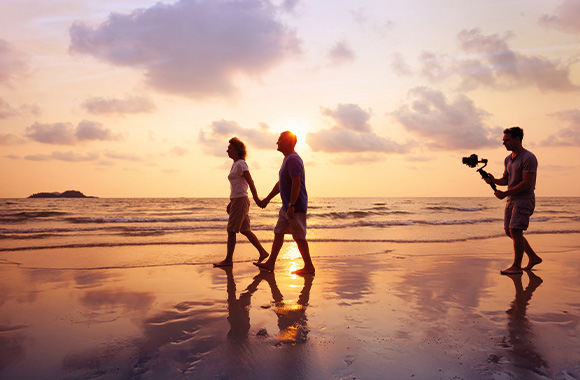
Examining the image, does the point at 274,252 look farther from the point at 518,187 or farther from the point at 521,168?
the point at 521,168

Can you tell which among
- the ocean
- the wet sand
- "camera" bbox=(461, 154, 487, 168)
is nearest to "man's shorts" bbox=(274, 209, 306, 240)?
the wet sand

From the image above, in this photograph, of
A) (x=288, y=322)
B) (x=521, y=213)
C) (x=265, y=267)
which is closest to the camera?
(x=288, y=322)

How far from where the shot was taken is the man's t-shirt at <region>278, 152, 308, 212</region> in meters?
5.39

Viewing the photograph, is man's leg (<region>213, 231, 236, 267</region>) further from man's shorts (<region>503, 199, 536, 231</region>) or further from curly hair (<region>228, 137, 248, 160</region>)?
man's shorts (<region>503, 199, 536, 231</region>)

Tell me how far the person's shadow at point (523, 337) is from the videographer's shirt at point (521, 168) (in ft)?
4.72

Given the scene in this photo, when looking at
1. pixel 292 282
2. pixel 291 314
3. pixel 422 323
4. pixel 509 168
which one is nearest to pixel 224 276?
pixel 292 282

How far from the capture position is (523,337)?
3.04 m

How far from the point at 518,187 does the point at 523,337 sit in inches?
119

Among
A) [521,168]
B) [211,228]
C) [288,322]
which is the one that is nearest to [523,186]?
[521,168]

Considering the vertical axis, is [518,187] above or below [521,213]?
above

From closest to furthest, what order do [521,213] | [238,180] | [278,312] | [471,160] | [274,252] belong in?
[278,312] < [471,160] < [521,213] < [274,252] < [238,180]

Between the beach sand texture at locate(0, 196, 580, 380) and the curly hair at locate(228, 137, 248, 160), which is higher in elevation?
the curly hair at locate(228, 137, 248, 160)

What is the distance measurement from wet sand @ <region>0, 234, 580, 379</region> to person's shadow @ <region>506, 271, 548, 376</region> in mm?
15

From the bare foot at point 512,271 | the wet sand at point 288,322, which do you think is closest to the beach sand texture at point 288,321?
the wet sand at point 288,322
